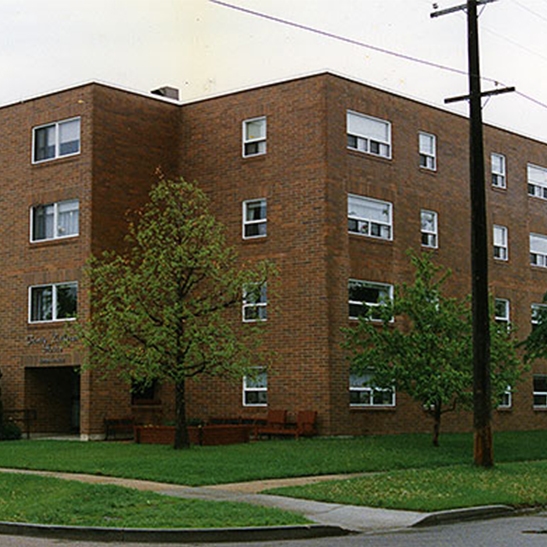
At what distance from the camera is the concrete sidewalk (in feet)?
47.9

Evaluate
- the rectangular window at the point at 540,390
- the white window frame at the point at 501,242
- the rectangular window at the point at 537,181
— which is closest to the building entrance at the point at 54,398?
the white window frame at the point at 501,242

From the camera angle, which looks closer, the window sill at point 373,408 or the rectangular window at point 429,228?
the window sill at point 373,408

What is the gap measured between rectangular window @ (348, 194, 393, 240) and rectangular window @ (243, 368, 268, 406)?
5.26 meters

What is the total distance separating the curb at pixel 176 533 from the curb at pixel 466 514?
159cm

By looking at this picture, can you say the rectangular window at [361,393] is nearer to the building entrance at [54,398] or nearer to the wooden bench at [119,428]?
the wooden bench at [119,428]

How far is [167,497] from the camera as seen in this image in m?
16.7

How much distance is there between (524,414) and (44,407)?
17.1 meters

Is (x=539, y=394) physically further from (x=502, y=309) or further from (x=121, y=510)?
(x=121, y=510)

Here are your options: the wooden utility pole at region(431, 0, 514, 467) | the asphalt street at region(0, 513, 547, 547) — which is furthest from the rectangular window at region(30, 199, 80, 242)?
the asphalt street at region(0, 513, 547, 547)

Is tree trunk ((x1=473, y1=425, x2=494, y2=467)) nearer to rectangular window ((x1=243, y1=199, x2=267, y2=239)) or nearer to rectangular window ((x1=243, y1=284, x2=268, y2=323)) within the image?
rectangular window ((x1=243, y1=284, x2=268, y2=323))

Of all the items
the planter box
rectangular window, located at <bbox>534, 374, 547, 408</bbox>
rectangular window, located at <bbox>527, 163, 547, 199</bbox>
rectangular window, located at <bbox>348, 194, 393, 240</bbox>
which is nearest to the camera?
the planter box

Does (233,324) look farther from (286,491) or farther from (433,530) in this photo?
(433,530)

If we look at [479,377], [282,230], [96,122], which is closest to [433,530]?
[479,377]

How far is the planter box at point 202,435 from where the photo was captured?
2723cm
